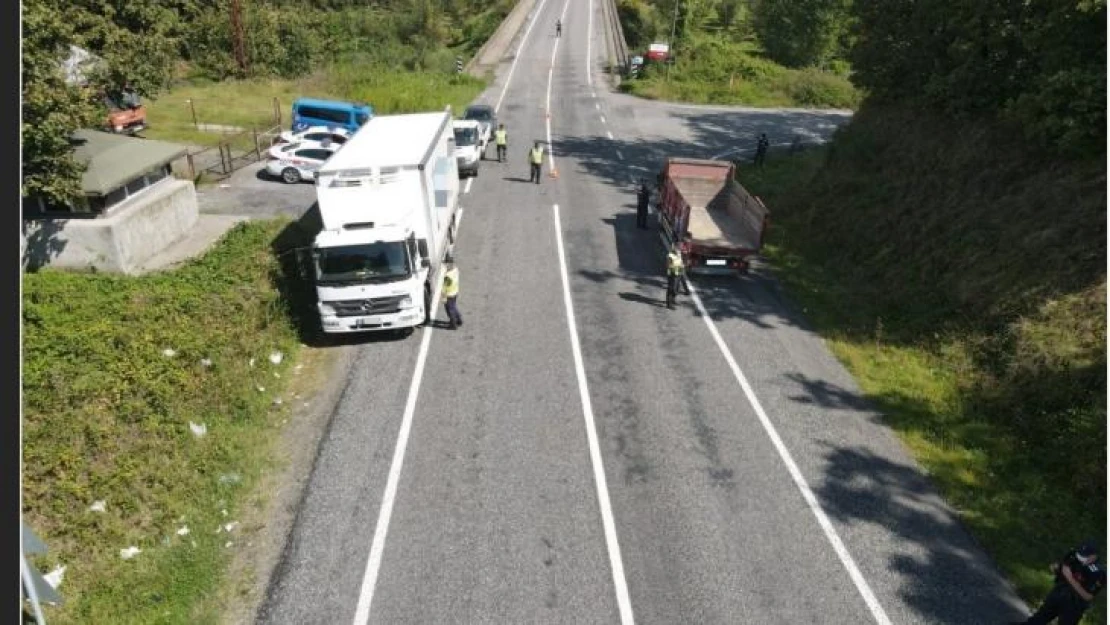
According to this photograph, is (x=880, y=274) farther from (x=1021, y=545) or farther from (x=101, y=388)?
(x=101, y=388)

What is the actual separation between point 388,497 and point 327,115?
1097 inches

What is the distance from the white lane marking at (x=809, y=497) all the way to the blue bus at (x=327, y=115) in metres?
24.7

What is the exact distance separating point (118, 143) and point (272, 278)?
763cm

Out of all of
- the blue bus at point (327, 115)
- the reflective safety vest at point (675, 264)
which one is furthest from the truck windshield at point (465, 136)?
the reflective safety vest at point (675, 264)

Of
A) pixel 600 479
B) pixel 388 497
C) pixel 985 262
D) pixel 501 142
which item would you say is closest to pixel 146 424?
pixel 388 497

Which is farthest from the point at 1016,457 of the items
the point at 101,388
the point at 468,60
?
the point at 468,60

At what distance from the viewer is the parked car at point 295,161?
25531mm

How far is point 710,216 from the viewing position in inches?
831

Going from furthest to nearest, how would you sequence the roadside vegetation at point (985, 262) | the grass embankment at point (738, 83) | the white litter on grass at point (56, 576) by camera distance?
the grass embankment at point (738, 83) < the roadside vegetation at point (985, 262) < the white litter on grass at point (56, 576)

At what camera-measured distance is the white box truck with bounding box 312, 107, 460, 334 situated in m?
14.3

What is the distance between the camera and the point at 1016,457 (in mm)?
11406

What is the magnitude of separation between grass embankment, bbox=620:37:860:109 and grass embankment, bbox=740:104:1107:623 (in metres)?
28.6

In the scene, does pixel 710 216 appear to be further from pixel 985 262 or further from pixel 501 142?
pixel 501 142

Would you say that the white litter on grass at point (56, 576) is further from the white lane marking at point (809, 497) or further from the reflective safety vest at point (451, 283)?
the white lane marking at point (809, 497)
